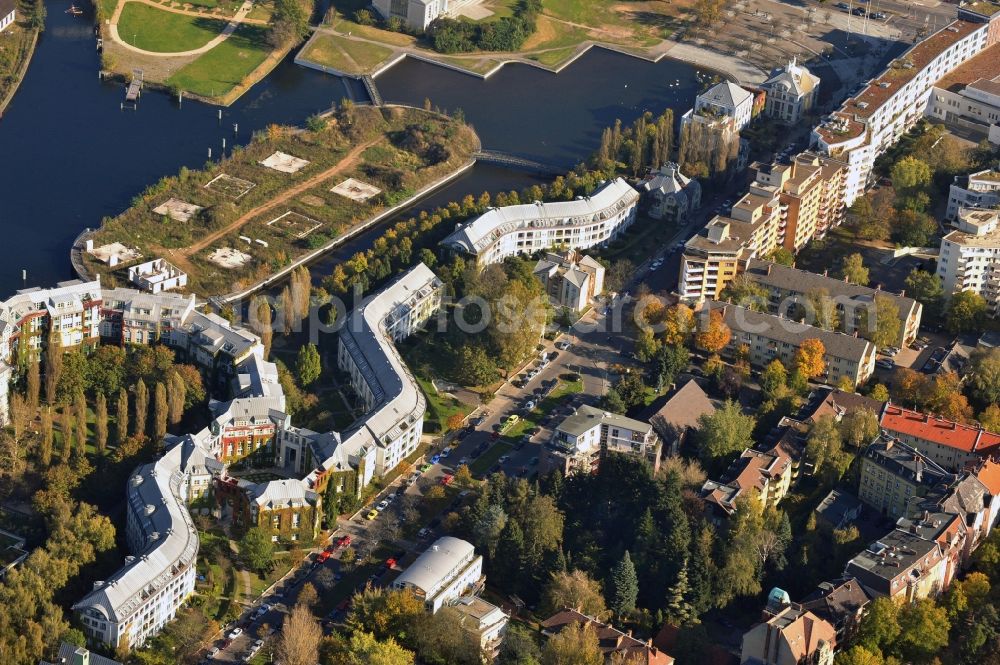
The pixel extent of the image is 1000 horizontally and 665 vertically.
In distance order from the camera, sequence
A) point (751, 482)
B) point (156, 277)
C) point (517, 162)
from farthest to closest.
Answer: point (517, 162), point (156, 277), point (751, 482)

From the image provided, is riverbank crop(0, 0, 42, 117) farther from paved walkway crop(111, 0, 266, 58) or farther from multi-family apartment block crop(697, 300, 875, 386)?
multi-family apartment block crop(697, 300, 875, 386)

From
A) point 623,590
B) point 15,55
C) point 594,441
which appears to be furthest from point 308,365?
point 15,55

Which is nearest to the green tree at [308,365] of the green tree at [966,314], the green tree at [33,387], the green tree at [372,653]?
the green tree at [33,387]

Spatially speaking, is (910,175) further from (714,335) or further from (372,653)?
(372,653)

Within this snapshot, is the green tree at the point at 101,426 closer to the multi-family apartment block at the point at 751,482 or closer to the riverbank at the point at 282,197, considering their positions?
the riverbank at the point at 282,197

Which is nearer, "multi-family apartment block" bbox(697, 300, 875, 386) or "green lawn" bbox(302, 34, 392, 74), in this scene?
"multi-family apartment block" bbox(697, 300, 875, 386)

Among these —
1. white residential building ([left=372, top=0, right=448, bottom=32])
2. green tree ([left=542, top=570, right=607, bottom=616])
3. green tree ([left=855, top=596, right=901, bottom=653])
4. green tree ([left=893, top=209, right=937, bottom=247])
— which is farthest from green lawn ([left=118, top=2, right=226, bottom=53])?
green tree ([left=855, top=596, right=901, bottom=653])
